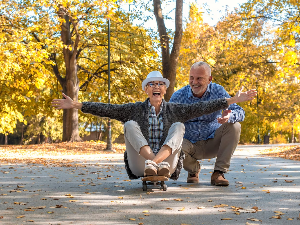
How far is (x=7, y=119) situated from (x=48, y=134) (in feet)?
33.3

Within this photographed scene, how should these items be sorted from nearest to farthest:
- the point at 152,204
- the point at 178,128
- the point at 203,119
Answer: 1. the point at 152,204
2. the point at 178,128
3. the point at 203,119

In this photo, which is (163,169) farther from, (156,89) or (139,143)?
(156,89)

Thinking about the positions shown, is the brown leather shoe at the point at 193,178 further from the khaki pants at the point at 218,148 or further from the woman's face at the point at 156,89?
the woman's face at the point at 156,89

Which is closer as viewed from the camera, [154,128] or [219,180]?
[154,128]

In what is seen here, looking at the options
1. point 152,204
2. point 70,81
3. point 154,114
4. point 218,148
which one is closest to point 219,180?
point 218,148

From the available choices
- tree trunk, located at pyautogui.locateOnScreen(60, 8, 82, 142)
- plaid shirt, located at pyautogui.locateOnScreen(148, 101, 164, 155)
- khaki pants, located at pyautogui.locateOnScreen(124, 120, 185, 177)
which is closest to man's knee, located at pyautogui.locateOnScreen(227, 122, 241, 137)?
khaki pants, located at pyautogui.locateOnScreen(124, 120, 185, 177)

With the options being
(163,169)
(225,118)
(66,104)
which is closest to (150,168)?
(163,169)

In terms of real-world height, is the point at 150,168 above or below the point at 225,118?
below

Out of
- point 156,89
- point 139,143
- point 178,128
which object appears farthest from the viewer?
point 156,89

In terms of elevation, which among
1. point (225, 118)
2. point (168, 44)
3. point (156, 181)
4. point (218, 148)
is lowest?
point (156, 181)

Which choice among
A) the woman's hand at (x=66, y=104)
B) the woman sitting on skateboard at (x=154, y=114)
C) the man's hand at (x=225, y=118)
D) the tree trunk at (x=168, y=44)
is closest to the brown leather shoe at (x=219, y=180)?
the woman sitting on skateboard at (x=154, y=114)

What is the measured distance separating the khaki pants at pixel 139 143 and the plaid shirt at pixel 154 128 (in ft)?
0.86

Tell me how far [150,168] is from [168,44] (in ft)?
55.2

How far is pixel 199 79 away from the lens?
21.7 ft
